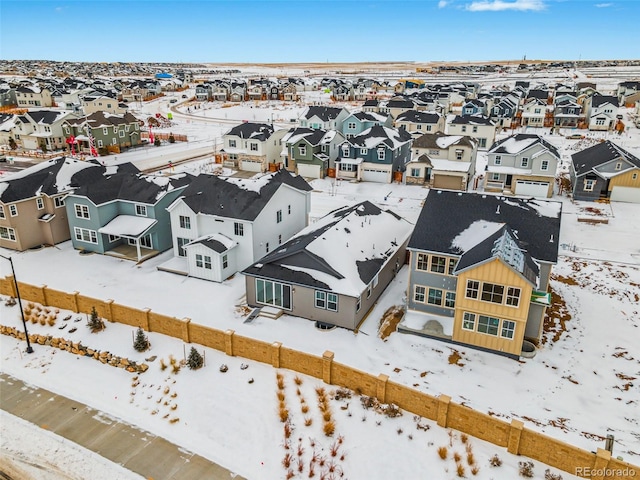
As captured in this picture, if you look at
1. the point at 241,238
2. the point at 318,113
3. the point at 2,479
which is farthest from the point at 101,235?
the point at 318,113

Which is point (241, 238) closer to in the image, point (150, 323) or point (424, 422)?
point (150, 323)

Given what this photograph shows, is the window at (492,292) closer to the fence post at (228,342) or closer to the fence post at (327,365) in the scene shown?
the fence post at (327,365)

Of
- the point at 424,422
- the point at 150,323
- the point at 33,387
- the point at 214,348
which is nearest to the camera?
the point at 424,422

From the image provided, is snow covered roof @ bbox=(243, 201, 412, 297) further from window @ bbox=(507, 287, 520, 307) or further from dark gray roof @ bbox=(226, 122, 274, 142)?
dark gray roof @ bbox=(226, 122, 274, 142)

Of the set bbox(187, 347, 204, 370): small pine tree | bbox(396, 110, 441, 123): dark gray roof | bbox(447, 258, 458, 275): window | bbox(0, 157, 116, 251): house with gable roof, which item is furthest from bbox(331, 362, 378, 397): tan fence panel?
bbox(396, 110, 441, 123): dark gray roof

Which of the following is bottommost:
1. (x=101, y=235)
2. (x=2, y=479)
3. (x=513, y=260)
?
(x=2, y=479)

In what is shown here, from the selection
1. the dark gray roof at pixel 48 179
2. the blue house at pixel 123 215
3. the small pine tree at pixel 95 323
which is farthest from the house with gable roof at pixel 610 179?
the dark gray roof at pixel 48 179

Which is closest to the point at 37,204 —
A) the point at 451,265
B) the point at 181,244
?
the point at 181,244
